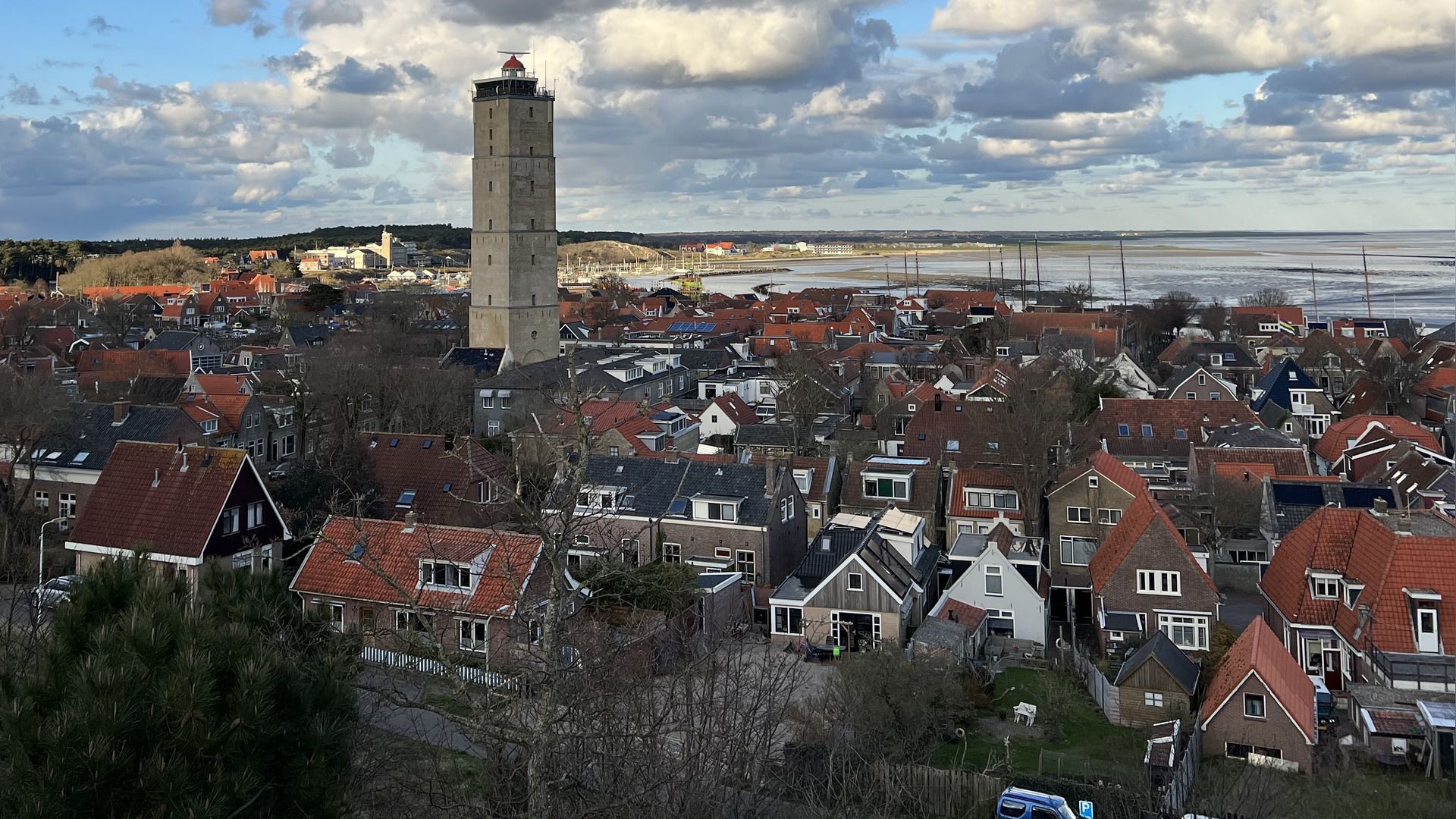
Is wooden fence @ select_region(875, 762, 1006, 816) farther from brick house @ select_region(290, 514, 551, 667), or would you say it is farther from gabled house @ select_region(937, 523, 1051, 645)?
gabled house @ select_region(937, 523, 1051, 645)

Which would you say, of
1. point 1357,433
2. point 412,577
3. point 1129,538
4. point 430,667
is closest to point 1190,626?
point 1129,538

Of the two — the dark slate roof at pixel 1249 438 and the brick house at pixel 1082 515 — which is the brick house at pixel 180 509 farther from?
the dark slate roof at pixel 1249 438

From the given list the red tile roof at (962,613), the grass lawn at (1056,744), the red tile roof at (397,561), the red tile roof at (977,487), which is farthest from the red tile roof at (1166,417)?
the red tile roof at (397,561)

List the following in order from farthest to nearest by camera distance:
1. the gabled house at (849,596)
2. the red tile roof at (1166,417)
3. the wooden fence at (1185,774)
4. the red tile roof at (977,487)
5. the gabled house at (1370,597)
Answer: the red tile roof at (1166,417), the red tile roof at (977,487), the gabled house at (849,596), the gabled house at (1370,597), the wooden fence at (1185,774)

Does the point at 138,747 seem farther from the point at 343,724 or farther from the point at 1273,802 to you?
the point at 1273,802

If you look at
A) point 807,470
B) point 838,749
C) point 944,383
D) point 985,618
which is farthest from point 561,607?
point 944,383

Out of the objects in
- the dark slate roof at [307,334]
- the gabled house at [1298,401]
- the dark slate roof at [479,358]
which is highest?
the dark slate roof at [307,334]
